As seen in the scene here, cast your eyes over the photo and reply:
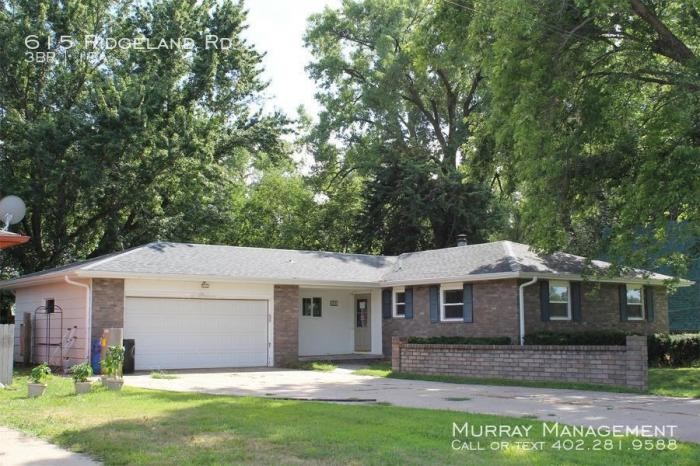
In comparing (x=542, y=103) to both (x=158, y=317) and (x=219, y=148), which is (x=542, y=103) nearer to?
(x=158, y=317)

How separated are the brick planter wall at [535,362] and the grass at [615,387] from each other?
0.24m

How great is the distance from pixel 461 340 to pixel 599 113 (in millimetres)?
8119

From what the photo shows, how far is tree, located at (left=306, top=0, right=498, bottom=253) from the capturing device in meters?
37.0

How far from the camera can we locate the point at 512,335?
21.4 m

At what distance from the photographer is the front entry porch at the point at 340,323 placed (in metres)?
27.0

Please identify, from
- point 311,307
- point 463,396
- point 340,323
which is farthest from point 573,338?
point 311,307

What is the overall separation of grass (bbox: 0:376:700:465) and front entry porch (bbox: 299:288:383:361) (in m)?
14.1

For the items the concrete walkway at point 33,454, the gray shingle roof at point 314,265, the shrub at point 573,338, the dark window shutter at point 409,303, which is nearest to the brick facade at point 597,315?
the gray shingle roof at point 314,265

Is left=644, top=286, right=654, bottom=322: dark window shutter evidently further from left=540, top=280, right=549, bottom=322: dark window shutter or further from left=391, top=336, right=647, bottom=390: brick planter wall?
left=391, top=336, right=647, bottom=390: brick planter wall

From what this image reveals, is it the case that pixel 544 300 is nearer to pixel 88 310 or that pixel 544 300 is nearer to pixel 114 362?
pixel 114 362

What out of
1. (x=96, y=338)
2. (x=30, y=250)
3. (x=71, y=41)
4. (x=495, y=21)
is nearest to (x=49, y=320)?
(x=96, y=338)

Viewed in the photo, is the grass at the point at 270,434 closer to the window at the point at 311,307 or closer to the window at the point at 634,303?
the window at the point at 311,307

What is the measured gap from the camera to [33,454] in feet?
26.8

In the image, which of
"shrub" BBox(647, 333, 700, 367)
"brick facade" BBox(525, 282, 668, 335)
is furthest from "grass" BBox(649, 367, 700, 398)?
"brick facade" BBox(525, 282, 668, 335)
